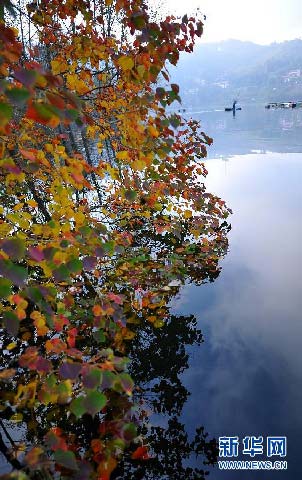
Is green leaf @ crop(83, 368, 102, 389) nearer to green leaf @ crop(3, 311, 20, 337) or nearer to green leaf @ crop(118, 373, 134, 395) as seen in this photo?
green leaf @ crop(118, 373, 134, 395)

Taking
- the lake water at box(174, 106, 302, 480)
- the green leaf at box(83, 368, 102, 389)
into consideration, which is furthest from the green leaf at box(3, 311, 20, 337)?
the lake water at box(174, 106, 302, 480)

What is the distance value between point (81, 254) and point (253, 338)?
Result: 4.73 metres

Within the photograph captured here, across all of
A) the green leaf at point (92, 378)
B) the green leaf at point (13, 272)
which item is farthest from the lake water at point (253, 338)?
the green leaf at point (13, 272)

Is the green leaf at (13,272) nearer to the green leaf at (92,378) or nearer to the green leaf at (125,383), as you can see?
the green leaf at (92,378)

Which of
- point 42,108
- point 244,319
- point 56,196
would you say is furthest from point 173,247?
point 42,108

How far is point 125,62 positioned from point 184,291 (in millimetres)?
8634

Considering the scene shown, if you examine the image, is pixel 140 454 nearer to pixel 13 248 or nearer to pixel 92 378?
pixel 92 378

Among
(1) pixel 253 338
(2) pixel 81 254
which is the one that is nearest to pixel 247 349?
(1) pixel 253 338

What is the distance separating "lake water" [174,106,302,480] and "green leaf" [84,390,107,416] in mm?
4413

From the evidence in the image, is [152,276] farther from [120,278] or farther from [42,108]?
[42,108]

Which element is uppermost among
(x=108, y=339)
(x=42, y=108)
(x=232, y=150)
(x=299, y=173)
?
(x=232, y=150)

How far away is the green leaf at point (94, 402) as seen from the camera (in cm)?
273

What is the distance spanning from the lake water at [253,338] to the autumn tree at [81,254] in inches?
44.6

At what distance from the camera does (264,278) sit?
1196 cm
